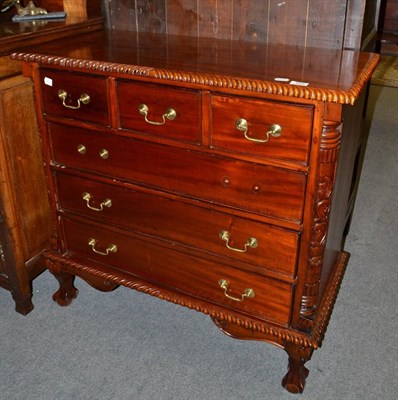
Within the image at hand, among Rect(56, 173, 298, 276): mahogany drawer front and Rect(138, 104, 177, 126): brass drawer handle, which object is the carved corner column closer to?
Rect(56, 173, 298, 276): mahogany drawer front

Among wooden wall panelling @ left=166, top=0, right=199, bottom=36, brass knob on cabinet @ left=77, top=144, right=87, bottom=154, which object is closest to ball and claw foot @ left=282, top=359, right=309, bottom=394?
brass knob on cabinet @ left=77, top=144, right=87, bottom=154

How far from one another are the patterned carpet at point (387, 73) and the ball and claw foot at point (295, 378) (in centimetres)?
407

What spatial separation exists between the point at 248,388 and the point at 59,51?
4.59ft

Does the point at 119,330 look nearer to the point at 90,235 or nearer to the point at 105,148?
the point at 90,235

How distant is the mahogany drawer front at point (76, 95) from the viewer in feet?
5.64

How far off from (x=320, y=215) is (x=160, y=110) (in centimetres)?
60

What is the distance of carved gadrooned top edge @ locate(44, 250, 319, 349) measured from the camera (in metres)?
1.77

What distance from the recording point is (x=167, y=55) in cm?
175

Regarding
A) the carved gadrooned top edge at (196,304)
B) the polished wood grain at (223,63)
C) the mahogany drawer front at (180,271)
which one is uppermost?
the polished wood grain at (223,63)

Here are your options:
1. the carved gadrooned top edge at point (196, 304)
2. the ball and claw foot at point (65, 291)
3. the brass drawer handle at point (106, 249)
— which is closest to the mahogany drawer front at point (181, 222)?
the brass drawer handle at point (106, 249)

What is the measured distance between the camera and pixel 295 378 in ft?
6.15

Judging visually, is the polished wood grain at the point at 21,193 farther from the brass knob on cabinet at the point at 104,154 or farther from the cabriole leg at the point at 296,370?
the cabriole leg at the point at 296,370

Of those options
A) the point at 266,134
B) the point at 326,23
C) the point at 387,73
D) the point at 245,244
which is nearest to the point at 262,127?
the point at 266,134

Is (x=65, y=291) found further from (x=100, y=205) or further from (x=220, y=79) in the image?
(x=220, y=79)
